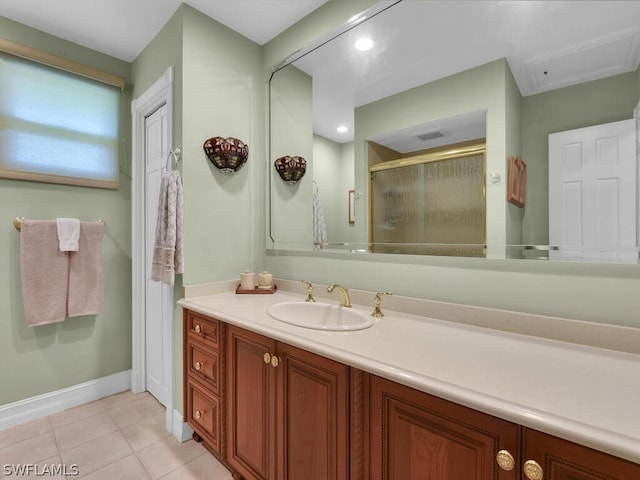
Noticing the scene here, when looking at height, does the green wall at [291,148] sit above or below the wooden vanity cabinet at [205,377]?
above

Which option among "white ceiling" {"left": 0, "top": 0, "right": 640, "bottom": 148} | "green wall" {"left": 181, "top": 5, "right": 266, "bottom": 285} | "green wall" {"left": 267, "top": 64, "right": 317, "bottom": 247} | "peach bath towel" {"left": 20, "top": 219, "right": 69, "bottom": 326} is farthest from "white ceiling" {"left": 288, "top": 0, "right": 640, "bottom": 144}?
"peach bath towel" {"left": 20, "top": 219, "right": 69, "bottom": 326}

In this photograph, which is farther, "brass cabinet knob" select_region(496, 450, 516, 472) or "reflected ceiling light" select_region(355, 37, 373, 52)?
→ "reflected ceiling light" select_region(355, 37, 373, 52)

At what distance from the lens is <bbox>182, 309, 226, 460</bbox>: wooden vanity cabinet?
1.50 meters

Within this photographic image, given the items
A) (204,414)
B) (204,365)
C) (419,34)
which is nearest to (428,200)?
(419,34)

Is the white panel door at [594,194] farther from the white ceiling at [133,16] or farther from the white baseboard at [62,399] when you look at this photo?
the white baseboard at [62,399]

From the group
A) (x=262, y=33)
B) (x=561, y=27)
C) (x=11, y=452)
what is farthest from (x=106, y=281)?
(x=561, y=27)

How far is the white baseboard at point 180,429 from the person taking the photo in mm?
1802

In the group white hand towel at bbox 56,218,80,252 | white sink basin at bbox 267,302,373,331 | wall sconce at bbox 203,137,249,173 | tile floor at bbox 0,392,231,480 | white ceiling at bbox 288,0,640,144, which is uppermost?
white ceiling at bbox 288,0,640,144

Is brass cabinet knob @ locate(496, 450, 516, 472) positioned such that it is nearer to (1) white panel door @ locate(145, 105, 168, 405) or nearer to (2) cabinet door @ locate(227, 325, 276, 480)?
(2) cabinet door @ locate(227, 325, 276, 480)

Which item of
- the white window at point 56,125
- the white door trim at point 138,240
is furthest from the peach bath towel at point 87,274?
the white window at point 56,125

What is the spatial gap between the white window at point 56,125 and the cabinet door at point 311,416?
2.08 meters

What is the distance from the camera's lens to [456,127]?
1.29 metres

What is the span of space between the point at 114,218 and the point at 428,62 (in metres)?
2.39

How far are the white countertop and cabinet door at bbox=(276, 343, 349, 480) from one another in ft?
0.31
